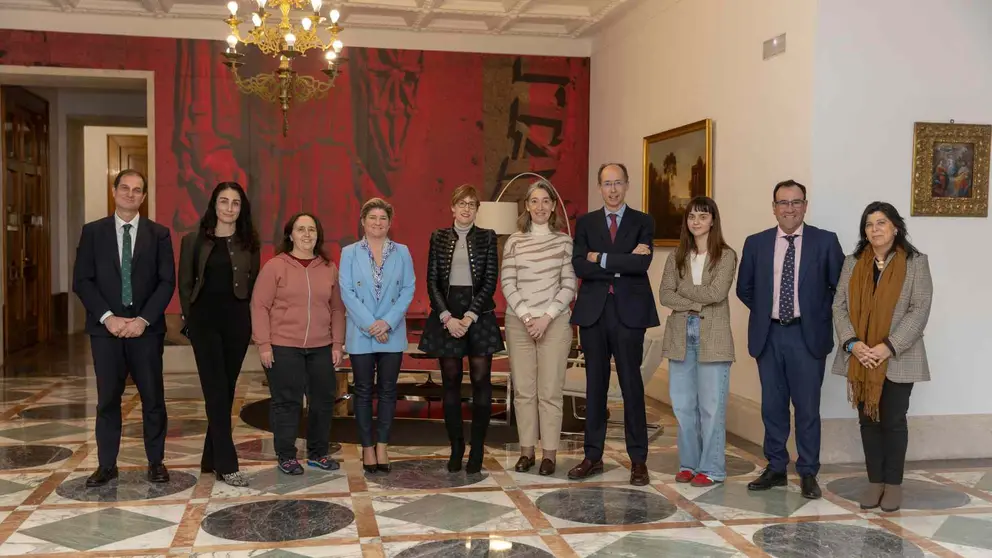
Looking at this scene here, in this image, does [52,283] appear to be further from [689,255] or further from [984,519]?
[984,519]

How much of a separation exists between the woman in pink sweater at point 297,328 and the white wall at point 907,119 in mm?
2891

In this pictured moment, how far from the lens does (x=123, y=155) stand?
14016 millimetres

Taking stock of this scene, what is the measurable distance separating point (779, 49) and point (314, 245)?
314cm

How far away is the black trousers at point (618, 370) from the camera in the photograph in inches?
189

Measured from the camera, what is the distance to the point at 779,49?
5.75m

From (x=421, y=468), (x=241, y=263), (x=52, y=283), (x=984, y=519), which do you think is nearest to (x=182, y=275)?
(x=241, y=263)

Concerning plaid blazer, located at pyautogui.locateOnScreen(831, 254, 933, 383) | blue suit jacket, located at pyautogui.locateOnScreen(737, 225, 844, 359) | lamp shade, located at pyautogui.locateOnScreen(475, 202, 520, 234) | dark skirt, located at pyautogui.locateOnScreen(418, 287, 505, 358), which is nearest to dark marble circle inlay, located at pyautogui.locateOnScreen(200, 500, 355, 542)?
dark skirt, located at pyautogui.locateOnScreen(418, 287, 505, 358)

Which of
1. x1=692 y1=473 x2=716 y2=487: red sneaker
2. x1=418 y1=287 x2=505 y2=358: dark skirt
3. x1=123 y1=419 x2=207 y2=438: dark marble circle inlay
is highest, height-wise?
x1=418 y1=287 x2=505 y2=358: dark skirt

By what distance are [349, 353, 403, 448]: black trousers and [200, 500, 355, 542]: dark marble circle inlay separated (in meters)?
0.59

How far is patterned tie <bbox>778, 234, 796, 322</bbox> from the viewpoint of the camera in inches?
182

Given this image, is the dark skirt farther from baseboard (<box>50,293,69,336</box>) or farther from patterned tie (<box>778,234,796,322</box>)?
baseboard (<box>50,293,69,336</box>)

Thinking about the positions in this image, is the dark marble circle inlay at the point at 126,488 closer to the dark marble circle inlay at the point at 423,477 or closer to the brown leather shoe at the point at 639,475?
the dark marble circle inlay at the point at 423,477

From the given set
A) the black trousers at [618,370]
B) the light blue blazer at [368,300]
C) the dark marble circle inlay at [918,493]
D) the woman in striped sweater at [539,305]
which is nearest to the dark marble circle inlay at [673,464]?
the black trousers at [618,370]

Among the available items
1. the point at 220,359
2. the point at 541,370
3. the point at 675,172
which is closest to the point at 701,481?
the point at 541,370
